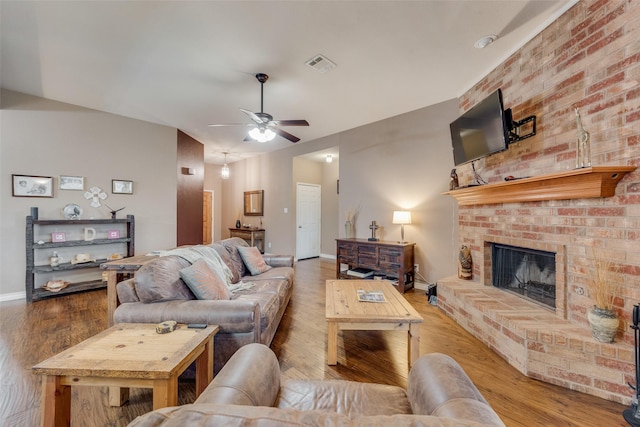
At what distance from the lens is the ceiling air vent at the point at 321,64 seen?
2715 millimetres

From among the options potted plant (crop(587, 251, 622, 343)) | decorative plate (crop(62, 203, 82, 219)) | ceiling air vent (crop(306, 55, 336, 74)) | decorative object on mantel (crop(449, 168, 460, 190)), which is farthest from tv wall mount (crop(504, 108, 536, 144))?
decorative plate (crop(62, 203, 82, 219))

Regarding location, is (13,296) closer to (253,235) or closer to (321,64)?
(253,235)

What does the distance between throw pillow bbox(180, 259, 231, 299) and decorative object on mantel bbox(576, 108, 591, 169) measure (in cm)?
289

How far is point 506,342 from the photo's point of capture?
2.09 meters

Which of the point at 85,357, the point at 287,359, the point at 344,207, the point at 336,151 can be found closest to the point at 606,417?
the point at 287,359

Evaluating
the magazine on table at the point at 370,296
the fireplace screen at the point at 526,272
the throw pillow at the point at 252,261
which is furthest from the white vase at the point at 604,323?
the throw pillow at the point at 252,261

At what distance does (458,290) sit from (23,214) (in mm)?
5782

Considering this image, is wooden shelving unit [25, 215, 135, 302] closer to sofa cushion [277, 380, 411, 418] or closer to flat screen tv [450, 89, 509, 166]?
sofa cushion [277, 380, 411, 418]

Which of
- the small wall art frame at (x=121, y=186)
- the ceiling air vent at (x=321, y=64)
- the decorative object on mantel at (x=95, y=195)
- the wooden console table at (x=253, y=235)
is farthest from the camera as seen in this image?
the wooden console table at (x=253, y=235)

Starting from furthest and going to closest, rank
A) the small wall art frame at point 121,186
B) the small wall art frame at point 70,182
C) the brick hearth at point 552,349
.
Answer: the small wall art frame at point 121,186 → the small wall art frame at point 70,182 → the brick hearth at point 552,349

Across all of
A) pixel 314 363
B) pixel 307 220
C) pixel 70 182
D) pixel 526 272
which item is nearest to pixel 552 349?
pixel 526 272

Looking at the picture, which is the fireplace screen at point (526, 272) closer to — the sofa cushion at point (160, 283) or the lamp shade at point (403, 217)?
the lamp shade at point (403, 217)

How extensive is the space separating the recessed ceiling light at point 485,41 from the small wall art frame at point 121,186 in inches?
208

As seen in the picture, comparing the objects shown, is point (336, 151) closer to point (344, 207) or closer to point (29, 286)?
point (344, 207)
